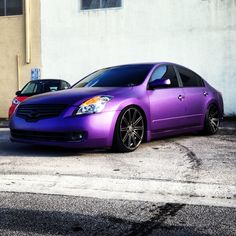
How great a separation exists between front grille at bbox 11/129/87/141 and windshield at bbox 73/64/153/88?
136 cm

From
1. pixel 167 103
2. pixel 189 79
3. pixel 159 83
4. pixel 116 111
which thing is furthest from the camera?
pixel 189 79

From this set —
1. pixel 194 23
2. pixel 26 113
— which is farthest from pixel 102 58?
pixel 26 113

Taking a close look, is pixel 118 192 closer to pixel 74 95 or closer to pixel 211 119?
pixel 74 95

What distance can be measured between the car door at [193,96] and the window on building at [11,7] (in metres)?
12.9

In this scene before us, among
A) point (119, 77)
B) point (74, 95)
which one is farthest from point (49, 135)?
point (119, 77)

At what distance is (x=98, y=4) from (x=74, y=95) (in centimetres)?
1242

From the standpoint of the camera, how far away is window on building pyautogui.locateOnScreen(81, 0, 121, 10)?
18.3 m

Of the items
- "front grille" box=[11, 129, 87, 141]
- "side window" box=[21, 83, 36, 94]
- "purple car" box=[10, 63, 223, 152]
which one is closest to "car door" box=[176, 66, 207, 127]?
"purple car" box=[10, 63, 223, 152]

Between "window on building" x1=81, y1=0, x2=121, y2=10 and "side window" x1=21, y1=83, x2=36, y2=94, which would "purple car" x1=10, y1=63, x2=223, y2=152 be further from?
"window on building" x1=81, y1=0, x2=121, y2=10

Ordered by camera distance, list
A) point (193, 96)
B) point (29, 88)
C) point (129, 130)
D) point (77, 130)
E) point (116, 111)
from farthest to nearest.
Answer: point (29, 88)
point (193, 96)
point (129, 130)
point (116, 111)
point (77, 130)

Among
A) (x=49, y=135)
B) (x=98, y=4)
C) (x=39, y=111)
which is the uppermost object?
(x=98, y=4)

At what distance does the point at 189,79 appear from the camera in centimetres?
884

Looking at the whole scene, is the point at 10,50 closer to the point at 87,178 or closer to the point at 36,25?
the point at 36,25

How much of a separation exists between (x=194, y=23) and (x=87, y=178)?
12.4 meters
